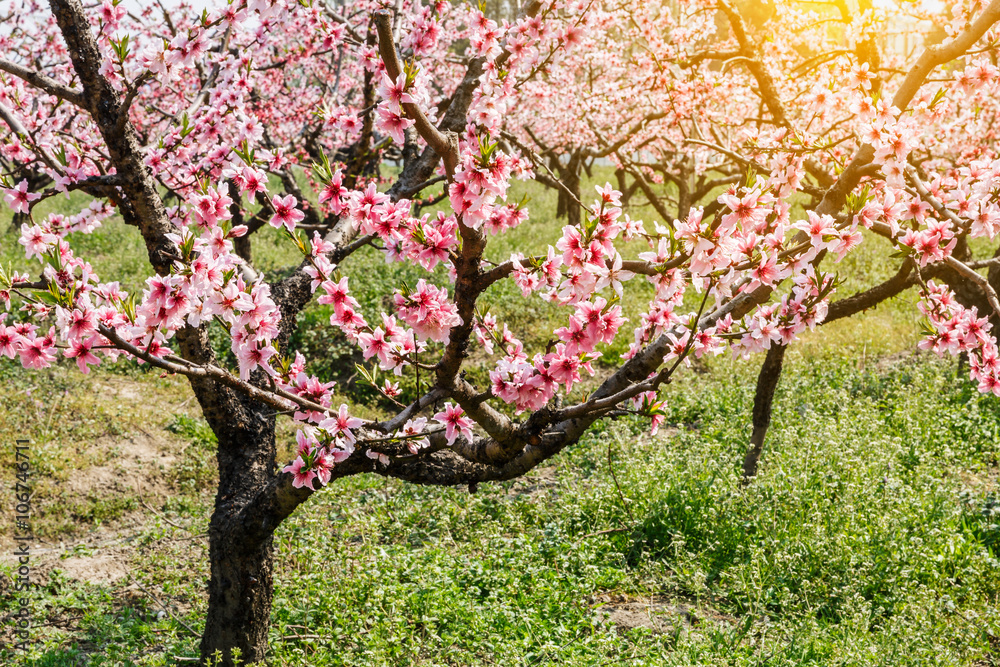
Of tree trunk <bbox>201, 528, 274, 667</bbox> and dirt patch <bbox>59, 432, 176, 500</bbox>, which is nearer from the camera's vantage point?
tree trunk <bbox>201, 528, 274, 667</bbox>

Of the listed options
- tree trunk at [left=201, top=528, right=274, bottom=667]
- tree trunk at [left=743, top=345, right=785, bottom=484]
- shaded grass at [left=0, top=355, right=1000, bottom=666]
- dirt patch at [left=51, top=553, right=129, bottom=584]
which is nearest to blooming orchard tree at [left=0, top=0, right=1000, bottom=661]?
tree trunk at [left=201, top=528, right=274, bottom=667]

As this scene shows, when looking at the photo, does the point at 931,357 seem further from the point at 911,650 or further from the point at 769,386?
the point at 911,650

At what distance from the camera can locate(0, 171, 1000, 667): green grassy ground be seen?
3977 mm

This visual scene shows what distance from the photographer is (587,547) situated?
16.6 ft

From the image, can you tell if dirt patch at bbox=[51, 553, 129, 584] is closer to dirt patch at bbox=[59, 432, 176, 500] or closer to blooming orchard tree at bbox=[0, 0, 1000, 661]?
dirt patch at bbox=[59, 432, 176, 500]

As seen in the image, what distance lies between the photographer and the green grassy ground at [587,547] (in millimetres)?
3977

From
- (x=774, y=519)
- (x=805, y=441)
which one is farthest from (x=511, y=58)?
(x=805, y=441)

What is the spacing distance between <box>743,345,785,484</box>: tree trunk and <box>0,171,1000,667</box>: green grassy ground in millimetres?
172

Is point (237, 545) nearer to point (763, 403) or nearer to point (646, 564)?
point (646, 564)

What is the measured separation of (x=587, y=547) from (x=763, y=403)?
6.63 ft

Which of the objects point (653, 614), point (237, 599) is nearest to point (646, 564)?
point (653, 614)

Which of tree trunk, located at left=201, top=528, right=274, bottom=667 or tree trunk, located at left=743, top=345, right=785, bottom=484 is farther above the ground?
tree trunk, located at left=743, top=345, right=785, bottom=484

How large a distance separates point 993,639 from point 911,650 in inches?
32.5

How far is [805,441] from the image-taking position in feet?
19.6
